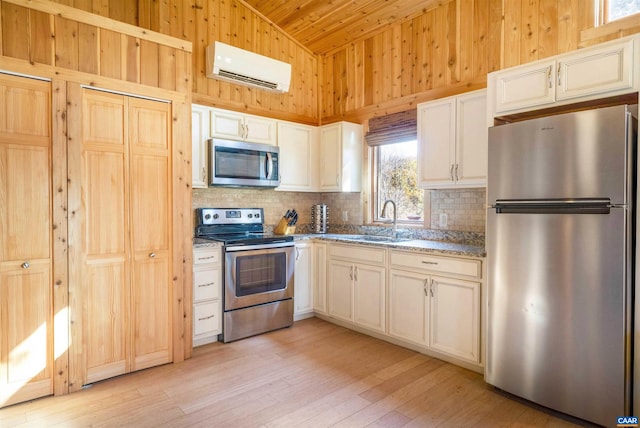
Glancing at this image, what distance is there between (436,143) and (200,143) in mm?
2206

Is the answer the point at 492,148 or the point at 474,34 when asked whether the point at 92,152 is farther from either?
the point at 474,34

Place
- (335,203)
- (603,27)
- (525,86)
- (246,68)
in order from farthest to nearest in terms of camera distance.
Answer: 1. (335,203)
2. (246,68)
3. (603,27)
4. (525,86)

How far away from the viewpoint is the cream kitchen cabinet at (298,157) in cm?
425

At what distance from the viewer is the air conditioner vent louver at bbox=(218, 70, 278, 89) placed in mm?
3883

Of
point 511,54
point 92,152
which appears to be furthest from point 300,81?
point 92,152

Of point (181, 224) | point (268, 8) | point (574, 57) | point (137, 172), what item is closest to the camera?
point (574, 57)

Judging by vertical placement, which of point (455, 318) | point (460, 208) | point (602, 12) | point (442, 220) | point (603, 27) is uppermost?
point (602, 12)

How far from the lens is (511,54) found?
3127 mm

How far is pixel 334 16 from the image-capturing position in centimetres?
412

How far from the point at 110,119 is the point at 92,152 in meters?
0.27

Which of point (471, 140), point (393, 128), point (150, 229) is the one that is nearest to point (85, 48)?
point (150, 229)

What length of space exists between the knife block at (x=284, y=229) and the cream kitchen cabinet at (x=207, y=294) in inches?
40.4

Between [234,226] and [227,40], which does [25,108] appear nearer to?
[234,226]

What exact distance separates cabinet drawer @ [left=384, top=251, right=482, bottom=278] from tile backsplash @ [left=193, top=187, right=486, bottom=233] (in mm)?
646
